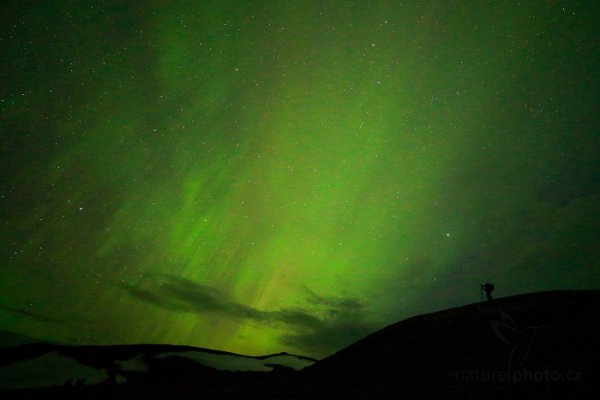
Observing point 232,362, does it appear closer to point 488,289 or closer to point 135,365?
point 135,365

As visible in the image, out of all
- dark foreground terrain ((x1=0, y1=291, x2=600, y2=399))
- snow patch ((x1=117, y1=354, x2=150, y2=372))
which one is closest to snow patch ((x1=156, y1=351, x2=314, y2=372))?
snow patch ((x1=117, y1=354, x2=150, y2=372))

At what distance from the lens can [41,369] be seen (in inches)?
2317

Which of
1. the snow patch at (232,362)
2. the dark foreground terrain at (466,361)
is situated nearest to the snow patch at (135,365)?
the snow patch at (232,362)

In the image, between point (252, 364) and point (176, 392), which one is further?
point (252, 364)

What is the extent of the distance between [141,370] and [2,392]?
17.8 metres

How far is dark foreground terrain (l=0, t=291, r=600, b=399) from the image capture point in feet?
58.8

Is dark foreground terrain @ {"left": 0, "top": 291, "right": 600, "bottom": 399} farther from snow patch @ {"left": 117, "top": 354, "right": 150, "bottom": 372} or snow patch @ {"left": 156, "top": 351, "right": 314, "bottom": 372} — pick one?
snow patch @ {"left": 156, "top": 351, "right": 314, "bottom": 372}

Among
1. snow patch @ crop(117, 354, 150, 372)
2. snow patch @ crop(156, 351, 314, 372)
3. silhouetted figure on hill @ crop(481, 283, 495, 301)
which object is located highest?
silhouetted figure on hill @ crop(481, 283, 495, 301)

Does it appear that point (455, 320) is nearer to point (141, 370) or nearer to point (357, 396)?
point (357, 396)

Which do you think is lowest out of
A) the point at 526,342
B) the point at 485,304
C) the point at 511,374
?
the point at 511,374

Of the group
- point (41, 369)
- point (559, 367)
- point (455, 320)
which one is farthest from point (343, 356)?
point (41, 369)

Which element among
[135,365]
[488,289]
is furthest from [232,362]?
[488,289]

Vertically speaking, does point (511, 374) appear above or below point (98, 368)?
above

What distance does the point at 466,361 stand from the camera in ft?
76.9
